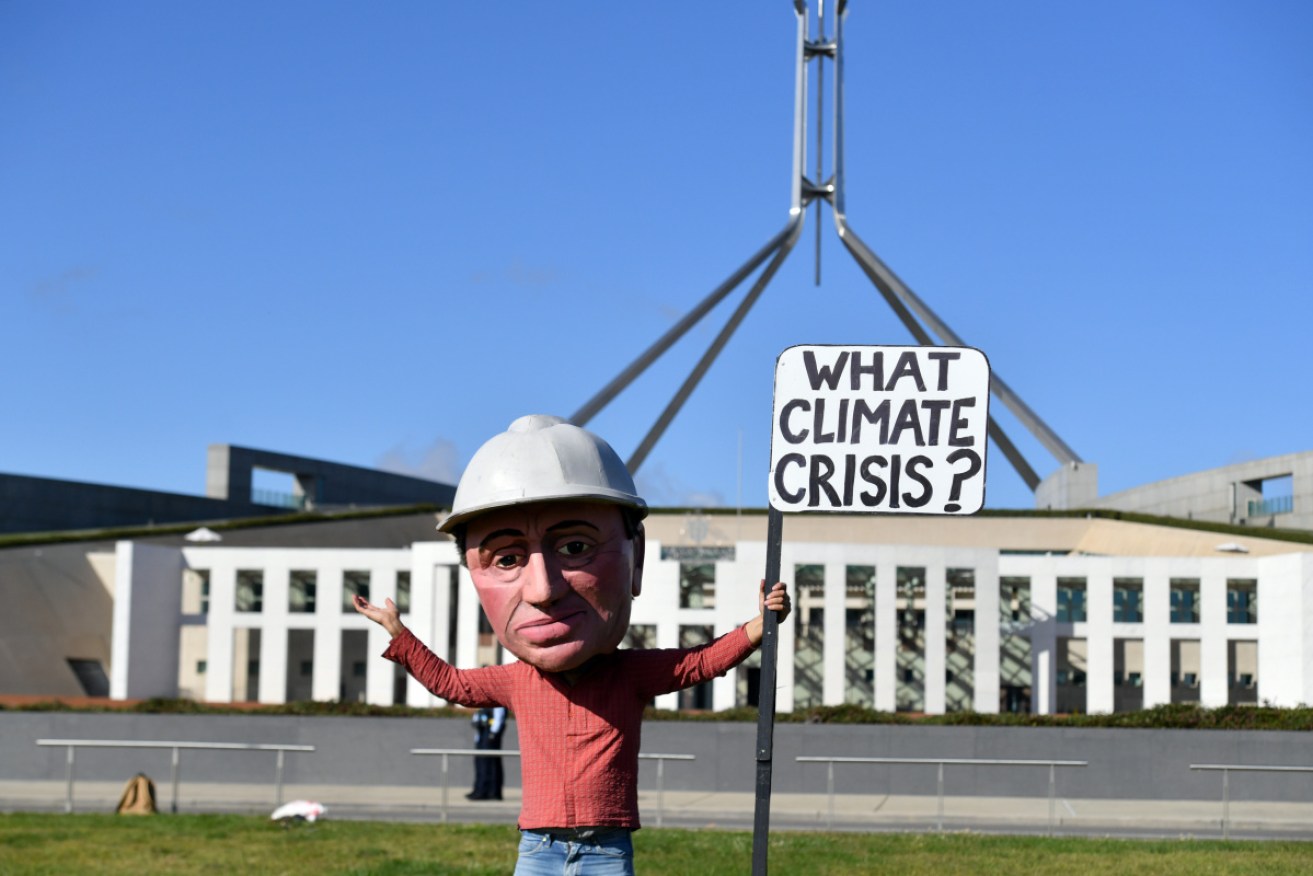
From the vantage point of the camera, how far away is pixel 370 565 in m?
33.2

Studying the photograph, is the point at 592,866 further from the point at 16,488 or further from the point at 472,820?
the point at 16,488

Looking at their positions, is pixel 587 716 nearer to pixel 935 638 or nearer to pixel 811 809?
pixel 811 809

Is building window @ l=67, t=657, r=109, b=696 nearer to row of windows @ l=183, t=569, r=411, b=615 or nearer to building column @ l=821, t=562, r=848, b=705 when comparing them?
row of windows @ l=183, t=569, r=411, b=615

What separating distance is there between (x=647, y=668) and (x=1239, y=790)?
1499 cm

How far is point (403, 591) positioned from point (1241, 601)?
17.5 metres

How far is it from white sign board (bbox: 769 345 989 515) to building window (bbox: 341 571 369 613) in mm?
28550

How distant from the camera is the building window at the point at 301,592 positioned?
34150 millimetres

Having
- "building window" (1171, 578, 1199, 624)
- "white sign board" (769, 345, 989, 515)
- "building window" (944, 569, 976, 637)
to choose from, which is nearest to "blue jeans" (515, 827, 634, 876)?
"white sign board" (769, 345, 989, 515)

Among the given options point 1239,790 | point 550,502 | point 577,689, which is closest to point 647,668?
point 577,689

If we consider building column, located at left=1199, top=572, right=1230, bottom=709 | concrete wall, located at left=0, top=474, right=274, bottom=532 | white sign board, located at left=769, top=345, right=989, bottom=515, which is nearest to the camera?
white sign board, located at left=769, top=345, right=989, bottom=515

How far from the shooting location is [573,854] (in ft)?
19.1

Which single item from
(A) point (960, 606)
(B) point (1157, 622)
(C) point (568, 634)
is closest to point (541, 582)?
(C) point (568, 634)

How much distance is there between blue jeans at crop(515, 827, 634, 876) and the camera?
580cm

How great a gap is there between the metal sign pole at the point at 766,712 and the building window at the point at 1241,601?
2654cm
